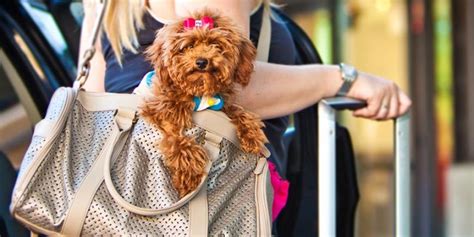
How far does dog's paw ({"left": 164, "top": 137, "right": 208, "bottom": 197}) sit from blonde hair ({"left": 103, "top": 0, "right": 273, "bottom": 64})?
12.7 inches

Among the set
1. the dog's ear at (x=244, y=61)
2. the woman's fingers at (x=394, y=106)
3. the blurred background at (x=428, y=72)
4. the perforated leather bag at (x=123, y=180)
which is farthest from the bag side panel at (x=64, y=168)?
the blurred background at (x=428, y=72)

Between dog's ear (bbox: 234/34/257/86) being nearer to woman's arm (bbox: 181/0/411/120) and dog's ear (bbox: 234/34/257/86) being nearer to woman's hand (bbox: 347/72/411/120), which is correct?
woman's arm (bbox: 181/0/411/120)

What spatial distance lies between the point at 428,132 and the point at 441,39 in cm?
60

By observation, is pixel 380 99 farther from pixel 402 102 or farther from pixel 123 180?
pixel 123 180

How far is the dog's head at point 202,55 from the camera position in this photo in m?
1.30

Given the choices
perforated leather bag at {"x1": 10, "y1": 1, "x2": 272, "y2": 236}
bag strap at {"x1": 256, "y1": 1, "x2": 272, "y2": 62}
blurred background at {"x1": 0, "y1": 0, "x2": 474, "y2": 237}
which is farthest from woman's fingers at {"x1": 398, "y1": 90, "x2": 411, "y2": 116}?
blurred background at {"x1": 0, "y1": 0, "x2": 474, "y2": 237}

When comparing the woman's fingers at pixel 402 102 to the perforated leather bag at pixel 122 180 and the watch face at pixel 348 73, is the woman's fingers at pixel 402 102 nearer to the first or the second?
the watch face at pixel 348 73

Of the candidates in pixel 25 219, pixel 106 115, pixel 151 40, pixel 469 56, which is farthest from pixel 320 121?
pixel 469 56

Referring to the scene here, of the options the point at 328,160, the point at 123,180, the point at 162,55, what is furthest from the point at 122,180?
the point at 328,160

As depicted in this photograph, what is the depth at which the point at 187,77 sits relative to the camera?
131 centimetres

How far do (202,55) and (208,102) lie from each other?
0.37 ft

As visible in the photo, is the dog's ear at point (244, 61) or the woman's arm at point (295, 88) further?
the woman's arm at point (295, 88)

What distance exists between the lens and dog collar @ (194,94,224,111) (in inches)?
53.9

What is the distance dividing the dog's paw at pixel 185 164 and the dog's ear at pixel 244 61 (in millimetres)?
133
